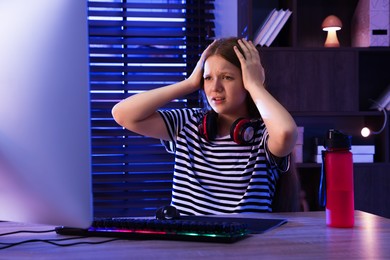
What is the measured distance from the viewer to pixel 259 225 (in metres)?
1.14

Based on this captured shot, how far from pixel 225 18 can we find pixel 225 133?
150 cm

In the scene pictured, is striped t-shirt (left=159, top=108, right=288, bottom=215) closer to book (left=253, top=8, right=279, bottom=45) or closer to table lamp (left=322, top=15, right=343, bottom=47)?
book (left=253, top=8, right=279, bottom=45)

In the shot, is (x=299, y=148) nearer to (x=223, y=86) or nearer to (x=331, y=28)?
(x=331, y=28)

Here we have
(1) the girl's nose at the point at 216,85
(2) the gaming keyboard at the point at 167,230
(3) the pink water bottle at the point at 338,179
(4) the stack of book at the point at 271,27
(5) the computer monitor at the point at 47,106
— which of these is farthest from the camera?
(4) the stack of book at the point at 271,27

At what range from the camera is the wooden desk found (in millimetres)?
875

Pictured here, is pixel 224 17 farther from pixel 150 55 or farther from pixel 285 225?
pixel 285 225

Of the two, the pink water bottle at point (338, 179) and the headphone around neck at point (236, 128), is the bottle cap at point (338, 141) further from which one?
the headphone around neck at point (236, 128)

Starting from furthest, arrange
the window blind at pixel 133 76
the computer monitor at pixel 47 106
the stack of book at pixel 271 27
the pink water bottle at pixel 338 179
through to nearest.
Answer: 1. the window blind at pixel 133 76
2. the stack of book at pixel 271 27
3. the pink water bottle at pixel 338 179
4. the computer monitor at pixel 47 106

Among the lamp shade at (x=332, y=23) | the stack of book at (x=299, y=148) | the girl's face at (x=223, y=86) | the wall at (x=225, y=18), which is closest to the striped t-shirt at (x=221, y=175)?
the girl's face at (x=223, y=86)

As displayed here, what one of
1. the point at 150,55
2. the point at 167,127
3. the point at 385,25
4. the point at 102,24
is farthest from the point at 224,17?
the point at 167,127

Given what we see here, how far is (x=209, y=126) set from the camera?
5.64ft

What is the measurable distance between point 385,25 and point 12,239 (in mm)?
2301

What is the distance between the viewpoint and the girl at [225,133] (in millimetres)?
1608

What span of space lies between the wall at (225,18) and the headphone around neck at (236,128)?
141 cm
